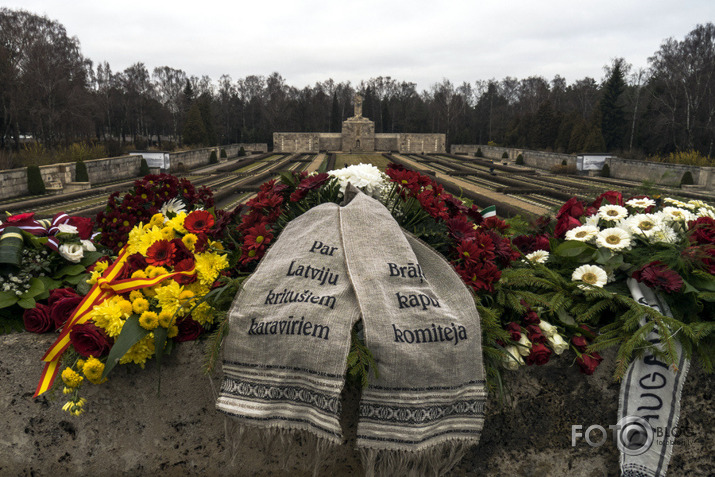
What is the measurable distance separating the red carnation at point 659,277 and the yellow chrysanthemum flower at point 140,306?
249 cm

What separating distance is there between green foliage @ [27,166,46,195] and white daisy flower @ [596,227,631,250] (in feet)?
63.2

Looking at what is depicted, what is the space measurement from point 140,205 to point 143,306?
1410mm

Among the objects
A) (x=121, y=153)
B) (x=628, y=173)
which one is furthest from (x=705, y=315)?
(x=121, y=153)

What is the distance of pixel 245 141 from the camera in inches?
2464

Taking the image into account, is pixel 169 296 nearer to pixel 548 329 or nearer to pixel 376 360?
pixel 376 360

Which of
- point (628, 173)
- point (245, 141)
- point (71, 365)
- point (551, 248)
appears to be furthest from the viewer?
point (245, 141)

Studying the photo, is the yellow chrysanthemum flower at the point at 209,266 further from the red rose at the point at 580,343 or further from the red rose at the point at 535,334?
the red rose at the point at 580,343

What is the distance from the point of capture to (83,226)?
127 inches

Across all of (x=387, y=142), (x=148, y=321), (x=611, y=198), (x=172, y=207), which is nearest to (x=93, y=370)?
(x=148, y=321)

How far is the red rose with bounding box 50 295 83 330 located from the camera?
2.37 metres

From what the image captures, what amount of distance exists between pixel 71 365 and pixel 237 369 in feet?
2.71

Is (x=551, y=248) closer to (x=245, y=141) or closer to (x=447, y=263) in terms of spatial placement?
(x=447, y=263)

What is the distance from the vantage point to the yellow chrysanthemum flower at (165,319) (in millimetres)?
2133

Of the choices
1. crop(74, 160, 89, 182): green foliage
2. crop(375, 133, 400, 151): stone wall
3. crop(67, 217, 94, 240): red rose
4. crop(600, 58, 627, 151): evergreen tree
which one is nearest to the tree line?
crop(600, 58, 627, 151): evergreen tree
